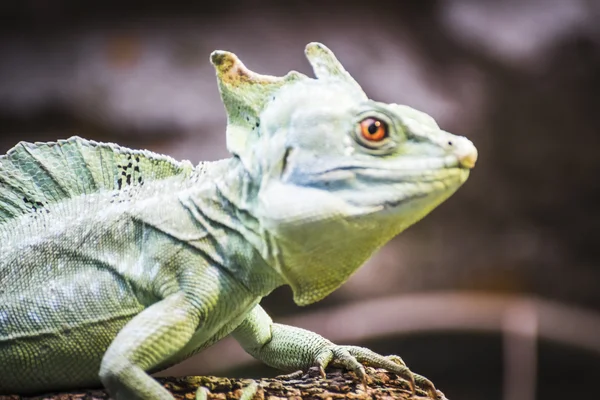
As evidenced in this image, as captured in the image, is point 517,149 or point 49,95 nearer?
point 49,95

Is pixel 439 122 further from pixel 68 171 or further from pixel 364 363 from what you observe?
pixel 68 171

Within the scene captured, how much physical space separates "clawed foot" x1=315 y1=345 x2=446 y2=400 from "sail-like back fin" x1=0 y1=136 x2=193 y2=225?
76 centimetres

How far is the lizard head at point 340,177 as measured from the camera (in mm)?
1633

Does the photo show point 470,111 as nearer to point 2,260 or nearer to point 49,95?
point 49,95

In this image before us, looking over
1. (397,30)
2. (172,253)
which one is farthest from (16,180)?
(397,30)

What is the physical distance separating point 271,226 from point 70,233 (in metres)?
0.61

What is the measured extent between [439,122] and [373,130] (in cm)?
330

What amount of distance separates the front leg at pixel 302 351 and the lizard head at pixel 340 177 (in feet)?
1.33

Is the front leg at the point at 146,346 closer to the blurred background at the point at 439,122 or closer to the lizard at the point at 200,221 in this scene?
the lizard at the point at 200,221

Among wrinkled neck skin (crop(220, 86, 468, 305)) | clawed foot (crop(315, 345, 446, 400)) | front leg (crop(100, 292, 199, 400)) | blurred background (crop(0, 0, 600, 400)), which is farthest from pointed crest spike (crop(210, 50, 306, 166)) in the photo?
blurred background (crop(0, 0, 600, 400))

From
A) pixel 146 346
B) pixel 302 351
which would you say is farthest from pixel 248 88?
pixel 302 351

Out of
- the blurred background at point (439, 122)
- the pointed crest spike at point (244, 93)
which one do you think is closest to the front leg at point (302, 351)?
the pointed crest spike at point (244, 93)

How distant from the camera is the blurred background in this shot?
170 inches

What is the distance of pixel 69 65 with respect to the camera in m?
4.32
